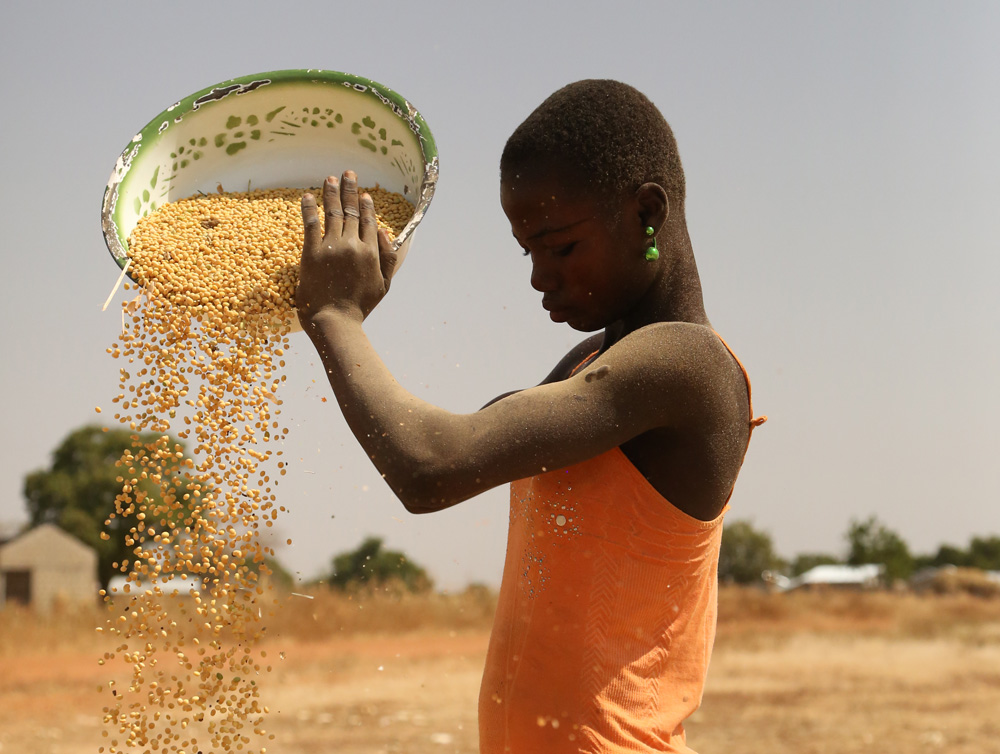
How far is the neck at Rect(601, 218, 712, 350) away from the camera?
→ 1.76 m

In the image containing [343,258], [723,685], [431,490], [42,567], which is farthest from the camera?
[42,567]

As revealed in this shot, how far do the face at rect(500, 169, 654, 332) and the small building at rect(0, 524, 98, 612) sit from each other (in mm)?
34760

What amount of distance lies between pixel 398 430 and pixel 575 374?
0.33 m

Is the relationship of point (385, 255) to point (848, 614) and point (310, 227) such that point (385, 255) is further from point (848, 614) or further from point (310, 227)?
point (848, 614)

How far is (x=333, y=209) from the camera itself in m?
1.86

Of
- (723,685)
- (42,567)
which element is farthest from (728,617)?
(42,567)

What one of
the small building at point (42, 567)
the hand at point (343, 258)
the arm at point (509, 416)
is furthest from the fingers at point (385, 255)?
the small building at point (42, 567)

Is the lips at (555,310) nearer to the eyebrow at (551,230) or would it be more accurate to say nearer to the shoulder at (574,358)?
the eyebrow at (551,230)

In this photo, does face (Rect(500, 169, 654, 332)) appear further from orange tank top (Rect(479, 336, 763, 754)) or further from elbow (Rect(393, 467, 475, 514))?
elbow (Rect(393, 467, 475, 514))

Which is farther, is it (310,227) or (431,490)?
(310,227)

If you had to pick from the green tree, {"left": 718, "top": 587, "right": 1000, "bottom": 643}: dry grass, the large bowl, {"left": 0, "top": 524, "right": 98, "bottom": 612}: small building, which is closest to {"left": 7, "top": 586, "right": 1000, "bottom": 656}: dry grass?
{"left": 718, "top": 587, "right": 1000, "bottom": 643}: dry grass

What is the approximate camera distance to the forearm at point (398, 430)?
59.2 inches

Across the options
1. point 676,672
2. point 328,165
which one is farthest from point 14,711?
point 676,672

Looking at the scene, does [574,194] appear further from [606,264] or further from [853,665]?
[853,665]
